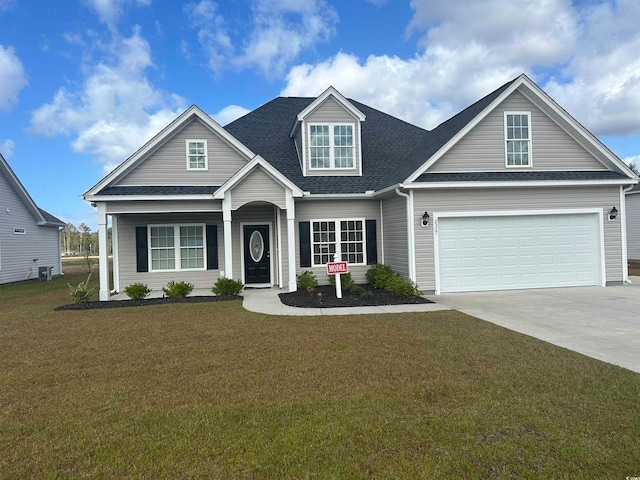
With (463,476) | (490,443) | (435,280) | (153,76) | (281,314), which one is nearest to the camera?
(463,476)

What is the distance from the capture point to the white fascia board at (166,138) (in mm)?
12594

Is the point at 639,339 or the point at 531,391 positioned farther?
the point at 639,339

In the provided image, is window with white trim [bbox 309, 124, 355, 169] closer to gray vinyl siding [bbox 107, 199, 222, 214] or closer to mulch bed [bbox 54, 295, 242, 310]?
gray vinyl siding [bbox 107, 199, 222, 214]

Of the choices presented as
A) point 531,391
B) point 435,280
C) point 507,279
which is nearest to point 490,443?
point 531,391

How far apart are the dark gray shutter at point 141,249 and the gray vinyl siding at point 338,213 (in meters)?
5.13

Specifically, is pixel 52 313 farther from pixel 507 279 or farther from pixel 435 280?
pixel 507 279

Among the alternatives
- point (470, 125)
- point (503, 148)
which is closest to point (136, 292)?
point (470, 125)

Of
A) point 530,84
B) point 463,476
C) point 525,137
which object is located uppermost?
point 530,84

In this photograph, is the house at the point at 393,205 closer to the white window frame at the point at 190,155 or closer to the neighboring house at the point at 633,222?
the white window frame at the point at 190,155

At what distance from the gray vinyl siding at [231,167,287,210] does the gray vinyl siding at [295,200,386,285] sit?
148 centimetres

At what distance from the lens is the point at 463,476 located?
2951 mm

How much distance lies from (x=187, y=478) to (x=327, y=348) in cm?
351

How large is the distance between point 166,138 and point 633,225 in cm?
2521

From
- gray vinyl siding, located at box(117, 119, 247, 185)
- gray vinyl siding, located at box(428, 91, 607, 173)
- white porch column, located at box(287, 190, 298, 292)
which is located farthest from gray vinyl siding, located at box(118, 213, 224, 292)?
gray vinyl siding, located at box(428, 91, 607, 173)
